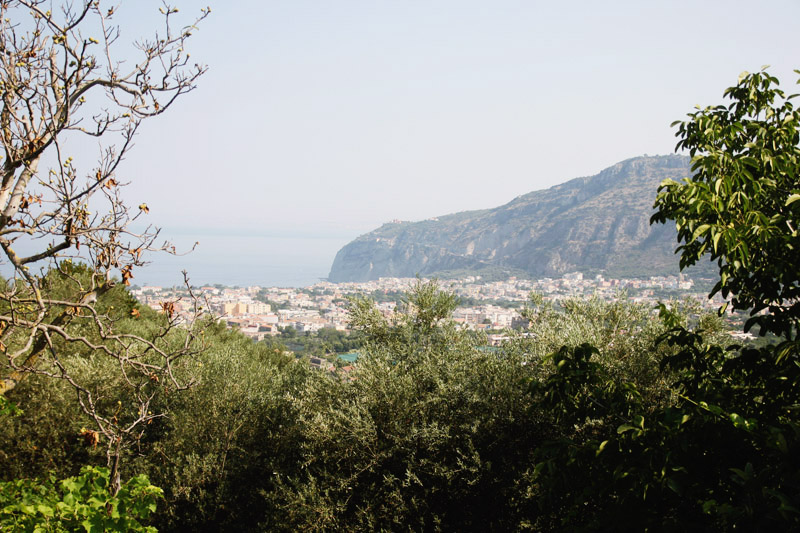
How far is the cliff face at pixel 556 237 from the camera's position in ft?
328

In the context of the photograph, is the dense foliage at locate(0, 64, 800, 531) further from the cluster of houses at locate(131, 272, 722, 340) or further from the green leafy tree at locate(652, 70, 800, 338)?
the cluster of houses at locate(131, 272, 722, 340)

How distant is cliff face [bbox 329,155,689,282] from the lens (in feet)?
328

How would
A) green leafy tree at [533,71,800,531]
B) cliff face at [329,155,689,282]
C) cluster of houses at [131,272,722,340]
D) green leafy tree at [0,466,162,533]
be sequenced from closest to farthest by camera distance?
green leafy tree at [533,71,800,531], green leafy tree at [0,466,162,533], cluster of houses at [131,272,722,340], cliff face at [329,155,689,282]

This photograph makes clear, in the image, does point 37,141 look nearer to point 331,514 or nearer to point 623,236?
point 331,514

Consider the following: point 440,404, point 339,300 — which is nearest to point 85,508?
point 440,404

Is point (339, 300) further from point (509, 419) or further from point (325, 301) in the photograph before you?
point (325, 301)

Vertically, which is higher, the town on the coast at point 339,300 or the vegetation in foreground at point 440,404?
the vegetation in foreground at point 440,404

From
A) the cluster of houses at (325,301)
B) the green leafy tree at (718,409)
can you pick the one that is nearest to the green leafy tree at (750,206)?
the green leafy tree at (718,409)

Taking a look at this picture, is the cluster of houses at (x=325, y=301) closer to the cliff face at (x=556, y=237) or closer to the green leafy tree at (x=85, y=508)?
the cliff face at (x=556, y=237)

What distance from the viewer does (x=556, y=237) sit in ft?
431

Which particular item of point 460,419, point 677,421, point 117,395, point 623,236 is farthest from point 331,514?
point 623,236

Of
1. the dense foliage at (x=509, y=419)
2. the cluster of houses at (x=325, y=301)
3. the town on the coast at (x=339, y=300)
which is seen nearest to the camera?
the dense foliage at (x=509, y=419)

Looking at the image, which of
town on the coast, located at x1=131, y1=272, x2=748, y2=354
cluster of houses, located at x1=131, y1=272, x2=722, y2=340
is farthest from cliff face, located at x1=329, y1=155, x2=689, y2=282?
cluster of houses, located at x1=131, y1=272, x2=722, y2=340

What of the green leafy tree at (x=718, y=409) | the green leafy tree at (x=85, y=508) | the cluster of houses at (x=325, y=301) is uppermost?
the green leafy tree at (x=718, y=409)
